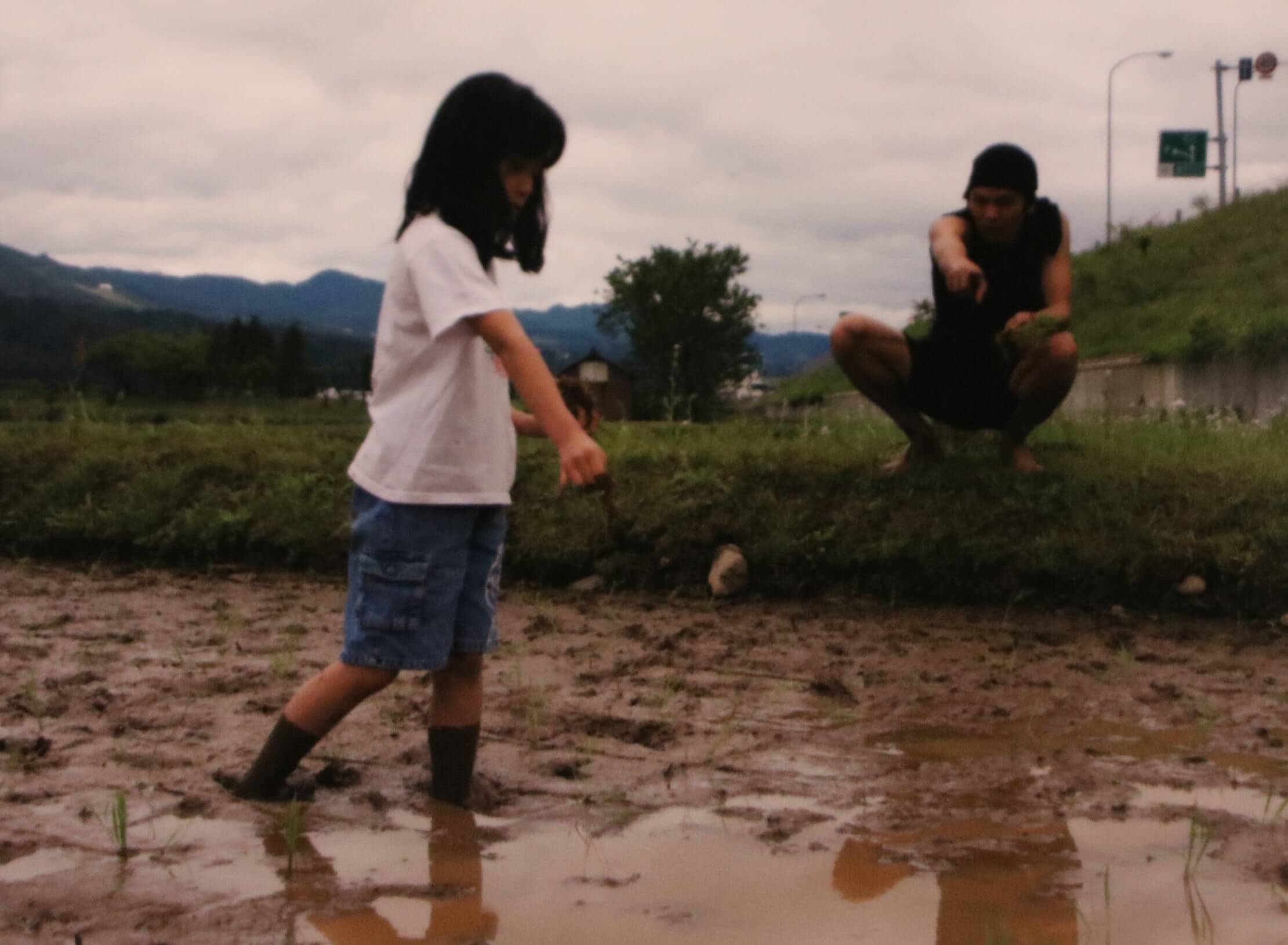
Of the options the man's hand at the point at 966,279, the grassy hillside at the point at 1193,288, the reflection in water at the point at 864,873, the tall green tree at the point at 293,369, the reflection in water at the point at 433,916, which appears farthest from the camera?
the tall green tree at the point at 293,369

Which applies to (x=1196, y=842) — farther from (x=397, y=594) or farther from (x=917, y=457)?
(x=917, y=457)

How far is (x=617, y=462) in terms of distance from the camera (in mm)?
6332

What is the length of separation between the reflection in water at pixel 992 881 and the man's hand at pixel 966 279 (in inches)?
100

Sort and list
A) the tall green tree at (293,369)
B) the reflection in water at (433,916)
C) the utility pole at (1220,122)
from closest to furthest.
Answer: the reflection in water at (433,916) → the utility pole at (1220,122) → the tall green tree at (293,369)

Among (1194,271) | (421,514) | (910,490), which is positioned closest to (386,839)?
(421,514)

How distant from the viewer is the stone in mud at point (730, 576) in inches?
219

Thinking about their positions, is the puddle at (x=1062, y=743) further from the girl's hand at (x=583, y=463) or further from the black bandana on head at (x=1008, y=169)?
the black bandana on head at (x=1008, y=169)

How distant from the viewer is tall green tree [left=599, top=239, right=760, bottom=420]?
216ft

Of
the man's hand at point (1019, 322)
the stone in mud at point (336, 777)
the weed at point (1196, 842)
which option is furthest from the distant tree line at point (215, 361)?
the weed at point (1196, 842)

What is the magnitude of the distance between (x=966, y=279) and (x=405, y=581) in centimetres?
277

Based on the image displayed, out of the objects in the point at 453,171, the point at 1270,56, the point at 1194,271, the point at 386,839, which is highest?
the point at 1270,56

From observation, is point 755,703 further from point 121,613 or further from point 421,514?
point 121,613

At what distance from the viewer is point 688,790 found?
2.97m

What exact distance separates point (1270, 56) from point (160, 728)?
2781cm
